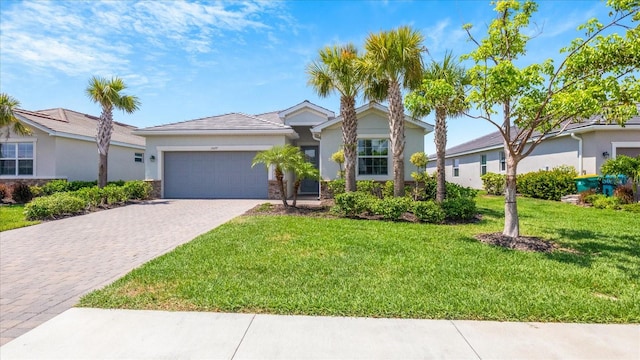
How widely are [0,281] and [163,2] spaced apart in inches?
297

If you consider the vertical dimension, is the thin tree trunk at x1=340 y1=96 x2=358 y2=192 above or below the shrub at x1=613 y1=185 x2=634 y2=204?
above

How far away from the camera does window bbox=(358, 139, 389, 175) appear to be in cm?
1616

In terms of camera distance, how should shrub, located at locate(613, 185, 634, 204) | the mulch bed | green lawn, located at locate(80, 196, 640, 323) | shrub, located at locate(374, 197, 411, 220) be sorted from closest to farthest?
green lawn, located at locate(80, 196, 640, 323) → the mulch bed → shrub, located at locate(374, 197, 411, 220) → shrub, located at locate(613, 185, 634, 204)

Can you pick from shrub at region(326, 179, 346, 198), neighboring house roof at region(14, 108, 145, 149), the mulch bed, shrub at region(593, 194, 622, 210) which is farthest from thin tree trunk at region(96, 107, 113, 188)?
shrub at region(593, 194, 622, 210)

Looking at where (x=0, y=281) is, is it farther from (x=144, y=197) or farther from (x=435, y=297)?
(x=144, y=197)

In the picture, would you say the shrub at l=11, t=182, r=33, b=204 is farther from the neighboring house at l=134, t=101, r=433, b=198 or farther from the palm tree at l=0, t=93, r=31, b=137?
the neighboring house at l=134, t=101, r=433, b=198

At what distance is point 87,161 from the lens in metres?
19.8

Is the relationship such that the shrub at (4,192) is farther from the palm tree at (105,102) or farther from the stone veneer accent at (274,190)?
the stone veneer accent at (274,190)

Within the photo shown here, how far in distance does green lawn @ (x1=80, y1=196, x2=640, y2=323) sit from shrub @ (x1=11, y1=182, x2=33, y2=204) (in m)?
14.4

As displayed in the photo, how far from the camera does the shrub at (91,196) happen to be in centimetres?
1337

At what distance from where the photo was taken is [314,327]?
3.55m

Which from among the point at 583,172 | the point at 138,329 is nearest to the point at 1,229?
the point at 138,329

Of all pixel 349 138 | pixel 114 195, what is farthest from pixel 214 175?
pixel 349 138

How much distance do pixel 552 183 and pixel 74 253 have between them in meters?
18.9
